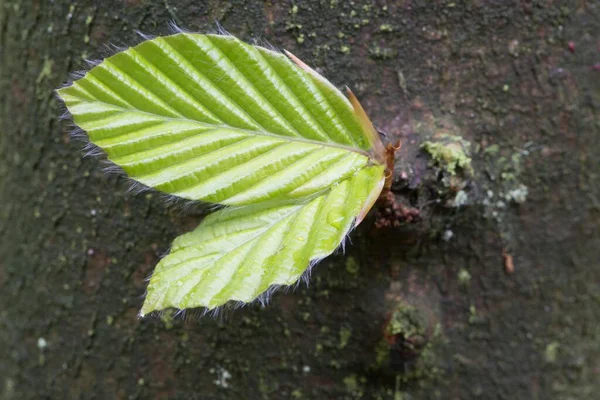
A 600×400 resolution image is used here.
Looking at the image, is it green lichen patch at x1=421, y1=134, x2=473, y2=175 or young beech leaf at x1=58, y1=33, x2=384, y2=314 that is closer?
young beech leaf at x1=58, y1=33, x2=384, y2=314

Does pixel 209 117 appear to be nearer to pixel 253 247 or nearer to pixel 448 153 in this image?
pixel 253 247

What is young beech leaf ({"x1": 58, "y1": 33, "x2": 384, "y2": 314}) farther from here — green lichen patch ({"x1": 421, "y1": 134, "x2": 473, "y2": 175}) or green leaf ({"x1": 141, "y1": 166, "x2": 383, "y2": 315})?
green lichen patch ({"x1": 421, "y1": 134, "x2": 473, "y2": 175})

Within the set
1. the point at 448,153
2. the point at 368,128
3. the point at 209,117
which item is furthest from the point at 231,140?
the point at 448,153

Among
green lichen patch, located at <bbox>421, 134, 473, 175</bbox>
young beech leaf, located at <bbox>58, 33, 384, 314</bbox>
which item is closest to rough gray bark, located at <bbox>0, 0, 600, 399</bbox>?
green lichen patch, located at <bbox>421, 134, 473, 175</bbox>

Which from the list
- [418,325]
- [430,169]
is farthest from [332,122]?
[418,325]

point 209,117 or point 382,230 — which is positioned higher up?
point 209,117

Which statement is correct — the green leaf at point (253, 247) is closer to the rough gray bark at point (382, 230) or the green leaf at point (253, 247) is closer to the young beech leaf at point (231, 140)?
the young beech leaf at point (231, 140)

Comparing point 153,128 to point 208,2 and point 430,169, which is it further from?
point 430,169
